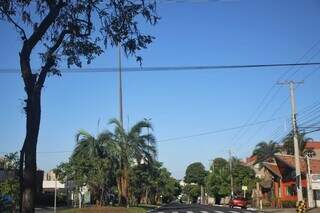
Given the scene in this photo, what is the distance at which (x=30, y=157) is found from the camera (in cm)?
1491

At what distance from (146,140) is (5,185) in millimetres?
25467

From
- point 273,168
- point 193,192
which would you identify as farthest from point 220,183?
point 193,192

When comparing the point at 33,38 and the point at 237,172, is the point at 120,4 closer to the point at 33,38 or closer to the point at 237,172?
the point at 33,38

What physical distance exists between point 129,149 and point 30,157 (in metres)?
35.4

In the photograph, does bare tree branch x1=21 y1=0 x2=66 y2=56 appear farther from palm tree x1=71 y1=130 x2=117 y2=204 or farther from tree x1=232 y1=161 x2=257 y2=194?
tree x1=232 y1=161 x2=257 y2=194

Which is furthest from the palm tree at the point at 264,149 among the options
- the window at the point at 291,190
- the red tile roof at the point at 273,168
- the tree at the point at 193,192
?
the tree at the point at 193,192

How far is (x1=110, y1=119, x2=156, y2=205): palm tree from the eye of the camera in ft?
158

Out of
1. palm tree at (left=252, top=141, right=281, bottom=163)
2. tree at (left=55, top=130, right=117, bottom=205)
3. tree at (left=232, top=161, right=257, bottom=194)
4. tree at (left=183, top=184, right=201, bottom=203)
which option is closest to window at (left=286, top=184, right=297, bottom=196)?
tree at (left=232, top=161, right=257, bottom=194)

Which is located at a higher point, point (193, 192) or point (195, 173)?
point (195, 173)

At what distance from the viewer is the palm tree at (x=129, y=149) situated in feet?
158

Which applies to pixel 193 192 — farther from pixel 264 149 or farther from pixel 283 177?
pixel 283 177

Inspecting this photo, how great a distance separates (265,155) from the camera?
93250 millimetres

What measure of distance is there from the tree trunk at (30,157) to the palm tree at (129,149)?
1284 inches

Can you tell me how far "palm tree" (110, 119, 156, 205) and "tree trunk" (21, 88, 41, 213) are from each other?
32.6m
